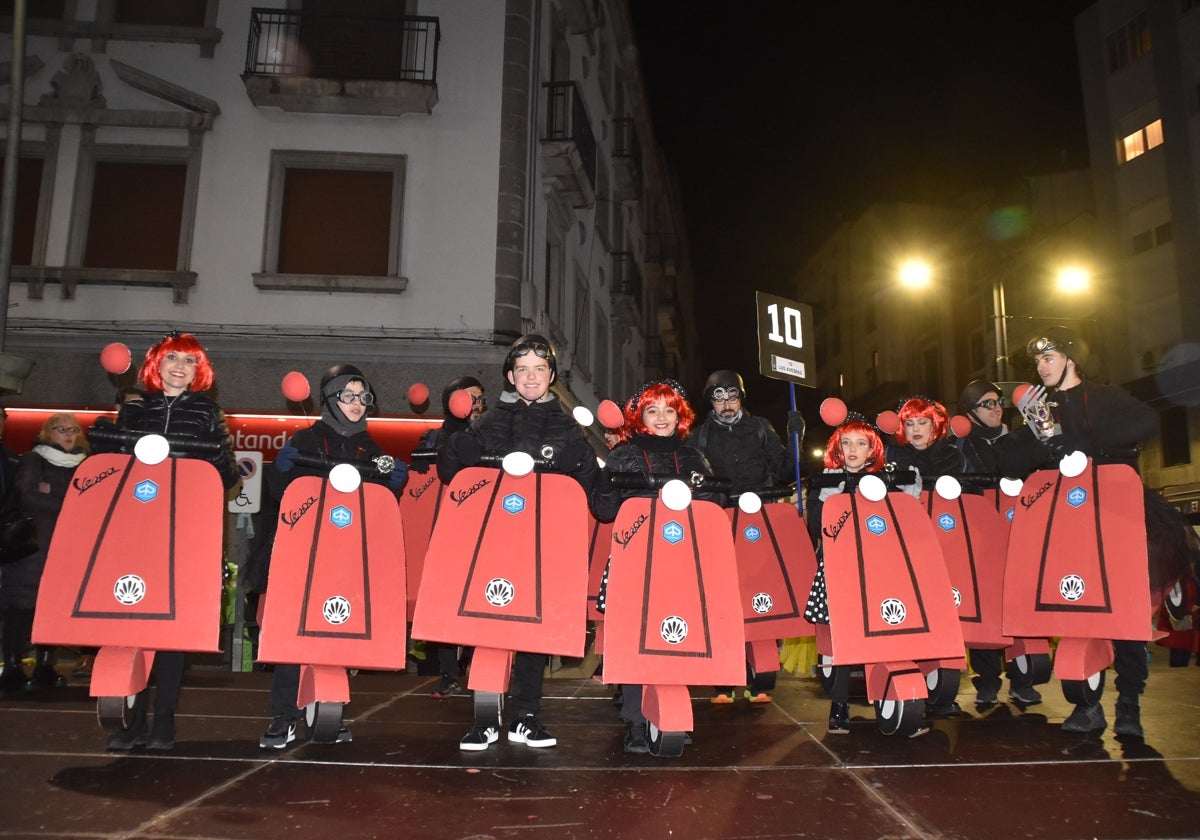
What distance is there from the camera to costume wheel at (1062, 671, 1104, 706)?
4.42m

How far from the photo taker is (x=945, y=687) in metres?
4.77

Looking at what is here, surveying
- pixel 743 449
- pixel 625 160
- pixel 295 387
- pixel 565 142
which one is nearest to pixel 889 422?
pixel 743 449

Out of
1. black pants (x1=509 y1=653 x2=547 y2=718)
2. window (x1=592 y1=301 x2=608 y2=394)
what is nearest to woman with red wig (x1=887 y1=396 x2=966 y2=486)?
black pants (x1=509 y1=653 x2=547 y2=718)

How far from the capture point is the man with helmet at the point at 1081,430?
434cm

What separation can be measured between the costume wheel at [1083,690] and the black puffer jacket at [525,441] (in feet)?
8.34

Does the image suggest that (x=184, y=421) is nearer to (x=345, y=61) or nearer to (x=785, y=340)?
(x=785, y=340)

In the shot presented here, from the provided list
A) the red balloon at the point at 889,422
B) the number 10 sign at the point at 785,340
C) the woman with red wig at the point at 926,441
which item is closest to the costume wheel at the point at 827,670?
the woman with red wig at the point at 926,441

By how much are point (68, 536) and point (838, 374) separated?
144 ft

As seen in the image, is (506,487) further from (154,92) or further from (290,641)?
(154,92)

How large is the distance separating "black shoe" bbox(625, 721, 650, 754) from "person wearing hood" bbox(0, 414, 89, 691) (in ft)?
14.4

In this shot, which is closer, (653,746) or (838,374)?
(653,746)

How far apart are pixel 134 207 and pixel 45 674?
833 cm

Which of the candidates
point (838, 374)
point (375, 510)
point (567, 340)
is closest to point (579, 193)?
point (567, 340)

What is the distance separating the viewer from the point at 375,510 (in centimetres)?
432
